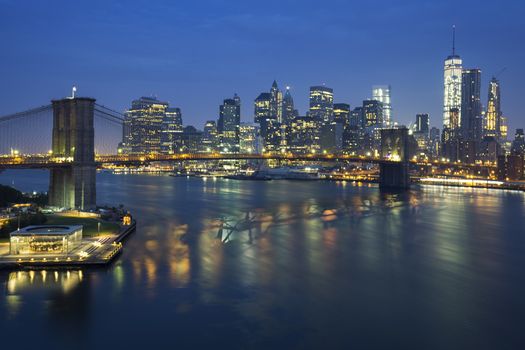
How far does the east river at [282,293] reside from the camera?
15.6 m

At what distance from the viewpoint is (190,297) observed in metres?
19.2

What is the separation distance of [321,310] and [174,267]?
8126 mm

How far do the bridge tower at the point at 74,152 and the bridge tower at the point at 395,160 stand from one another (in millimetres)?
50012

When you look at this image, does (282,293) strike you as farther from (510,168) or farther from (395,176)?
(510,168)

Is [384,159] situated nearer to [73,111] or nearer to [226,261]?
[73,111]

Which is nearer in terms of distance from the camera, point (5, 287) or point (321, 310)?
point (321, 310)

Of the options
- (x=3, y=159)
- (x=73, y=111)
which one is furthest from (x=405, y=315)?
(x=3, y=159)

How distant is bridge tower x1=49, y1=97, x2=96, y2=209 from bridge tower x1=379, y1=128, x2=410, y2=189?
5001 centimetres

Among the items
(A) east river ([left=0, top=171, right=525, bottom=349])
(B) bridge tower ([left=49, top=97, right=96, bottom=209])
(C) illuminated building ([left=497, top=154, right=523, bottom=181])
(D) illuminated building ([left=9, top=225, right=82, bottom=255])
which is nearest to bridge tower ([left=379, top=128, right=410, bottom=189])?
(C) illuminated building ([left=497, top=154, right=523, bottom=181])

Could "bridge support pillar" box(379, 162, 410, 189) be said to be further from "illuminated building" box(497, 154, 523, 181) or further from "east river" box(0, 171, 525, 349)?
"east river" box(0, 171, 525, 349)

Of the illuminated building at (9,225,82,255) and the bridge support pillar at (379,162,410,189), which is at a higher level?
the bridge support pillar at (379,162,410,189)

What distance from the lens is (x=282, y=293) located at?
65.0 feet

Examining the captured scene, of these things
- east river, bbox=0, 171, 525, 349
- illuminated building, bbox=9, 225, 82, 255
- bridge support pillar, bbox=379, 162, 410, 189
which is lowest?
east river, bbox=0, 171, 525, 349

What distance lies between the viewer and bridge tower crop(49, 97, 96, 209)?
35562 mm
